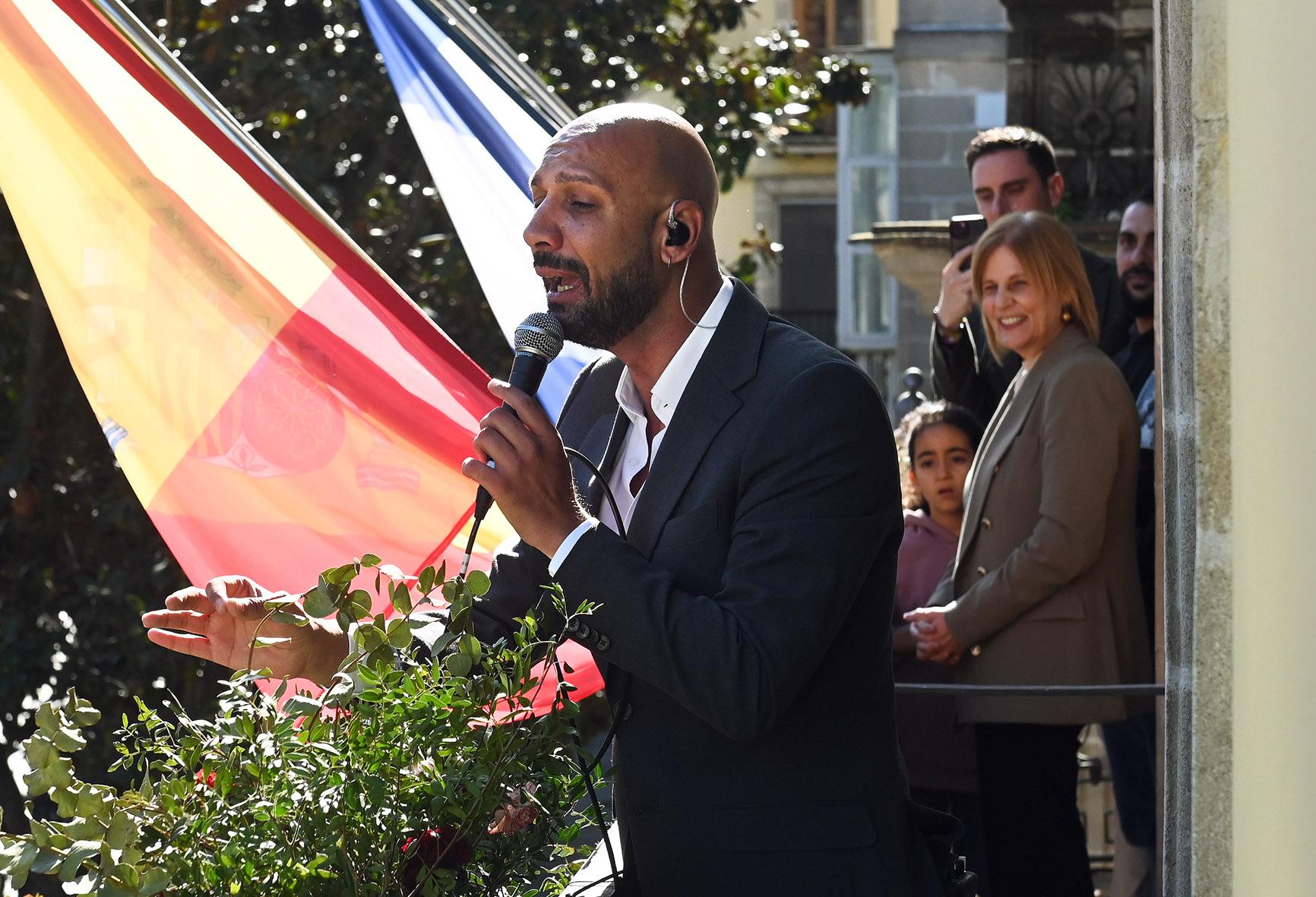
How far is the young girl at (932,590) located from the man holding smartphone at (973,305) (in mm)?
175

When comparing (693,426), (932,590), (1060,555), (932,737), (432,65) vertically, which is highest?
(432,65)

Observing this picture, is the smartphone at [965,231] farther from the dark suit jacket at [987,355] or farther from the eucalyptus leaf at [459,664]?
the eucalyptus leaf at [459,664]

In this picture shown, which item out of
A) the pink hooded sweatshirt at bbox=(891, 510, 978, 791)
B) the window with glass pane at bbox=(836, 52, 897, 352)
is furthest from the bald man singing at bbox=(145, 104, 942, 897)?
the window with glass pane at bbox=(836, 52, 897, 352)

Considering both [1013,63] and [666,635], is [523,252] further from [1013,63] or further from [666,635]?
[1013,63]

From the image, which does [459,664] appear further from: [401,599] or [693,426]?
[693,426]

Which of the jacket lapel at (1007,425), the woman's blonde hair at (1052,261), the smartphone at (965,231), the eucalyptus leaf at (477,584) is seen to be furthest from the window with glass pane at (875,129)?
the eucalyptus leaf at (477,584)

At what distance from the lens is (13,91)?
4031 mm

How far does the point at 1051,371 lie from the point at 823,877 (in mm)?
2215

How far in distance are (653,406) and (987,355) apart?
→ 2914mm

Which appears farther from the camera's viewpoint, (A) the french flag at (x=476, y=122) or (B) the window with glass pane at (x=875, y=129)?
(B) the window with glass pane at (x=875, y=129)

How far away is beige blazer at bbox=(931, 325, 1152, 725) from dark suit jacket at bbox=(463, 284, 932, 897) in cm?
171

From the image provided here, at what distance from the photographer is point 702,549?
2.27m

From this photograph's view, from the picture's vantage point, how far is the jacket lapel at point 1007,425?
4188mm

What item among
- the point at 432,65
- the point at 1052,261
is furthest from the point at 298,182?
the point at 1052,261
